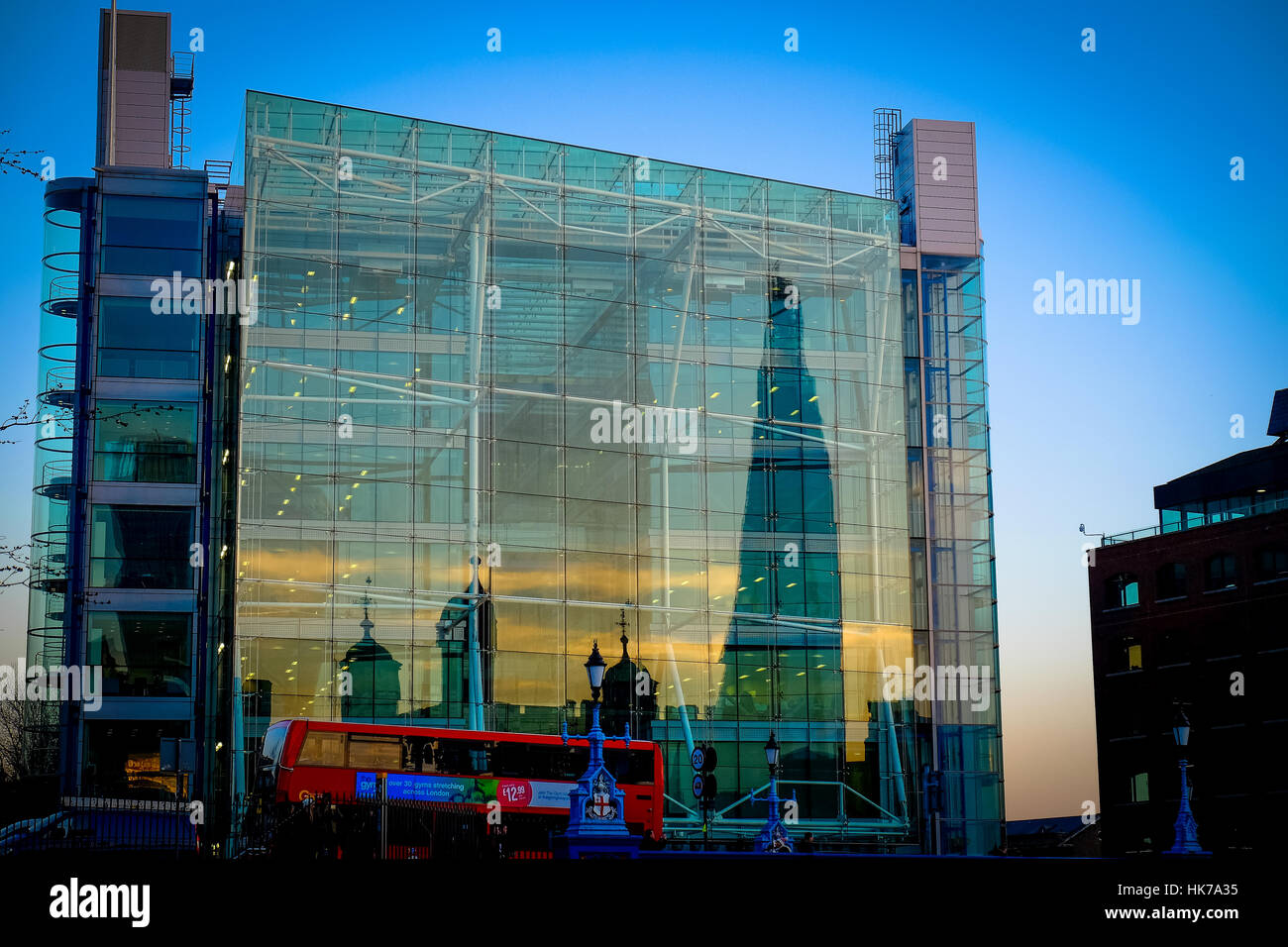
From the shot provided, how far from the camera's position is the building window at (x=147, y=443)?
163 feet

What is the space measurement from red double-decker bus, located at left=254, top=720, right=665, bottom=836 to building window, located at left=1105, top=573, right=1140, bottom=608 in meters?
46.6

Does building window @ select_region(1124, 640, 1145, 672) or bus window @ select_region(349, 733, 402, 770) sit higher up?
building window @ select_region(1124, 640, 1145, 672)

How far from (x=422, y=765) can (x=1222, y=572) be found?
50204 mm

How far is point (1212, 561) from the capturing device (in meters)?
77.3

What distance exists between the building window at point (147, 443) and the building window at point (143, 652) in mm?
4486

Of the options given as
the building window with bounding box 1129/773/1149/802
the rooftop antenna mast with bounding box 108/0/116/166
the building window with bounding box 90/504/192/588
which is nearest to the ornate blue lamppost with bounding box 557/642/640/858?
the building window with bounding box 90/504/192/588

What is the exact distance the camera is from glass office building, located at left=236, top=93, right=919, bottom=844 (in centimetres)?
4650

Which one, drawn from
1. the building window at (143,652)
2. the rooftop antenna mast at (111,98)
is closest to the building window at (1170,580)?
the building window at (143,652)

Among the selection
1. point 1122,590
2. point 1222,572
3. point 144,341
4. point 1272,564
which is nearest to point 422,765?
point 144,341

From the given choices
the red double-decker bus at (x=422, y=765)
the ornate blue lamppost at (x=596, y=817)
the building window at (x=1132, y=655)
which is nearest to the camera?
the ornate blue lamppost at (x=596, y=817)

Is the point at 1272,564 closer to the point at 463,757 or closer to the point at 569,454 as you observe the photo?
the point at 569,454

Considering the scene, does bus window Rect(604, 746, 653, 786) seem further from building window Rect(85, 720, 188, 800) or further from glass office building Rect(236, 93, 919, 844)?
building window Rect(85, 720, 188, 800)

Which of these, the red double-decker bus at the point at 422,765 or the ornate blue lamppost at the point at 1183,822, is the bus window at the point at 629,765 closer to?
the red double-decker bus at the point at 422,765

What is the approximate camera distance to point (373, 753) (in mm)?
39438
